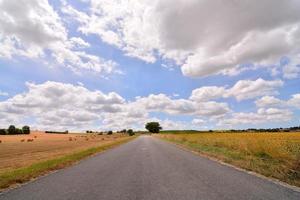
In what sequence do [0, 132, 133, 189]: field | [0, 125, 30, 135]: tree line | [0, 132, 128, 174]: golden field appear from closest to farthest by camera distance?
[0, 132, 133, 189]: field
[0, 132, 128, 174]: golden field
[0, 125, 30, 135]: tree line

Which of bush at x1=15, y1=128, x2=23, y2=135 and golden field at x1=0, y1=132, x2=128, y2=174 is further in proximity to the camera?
bush at x1=15, y1=128, x2=23, y2=135

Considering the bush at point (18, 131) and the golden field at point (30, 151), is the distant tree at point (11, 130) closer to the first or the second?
the bush at point (18, 131)

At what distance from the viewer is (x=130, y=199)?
7629 millimetres

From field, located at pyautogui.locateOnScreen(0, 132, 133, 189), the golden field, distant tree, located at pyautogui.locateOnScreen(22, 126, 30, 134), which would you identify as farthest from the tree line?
field, located at pyautogui.locateOnScreen(0, 132, 133, 189)

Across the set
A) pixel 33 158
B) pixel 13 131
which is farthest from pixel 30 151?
pixel 13 131

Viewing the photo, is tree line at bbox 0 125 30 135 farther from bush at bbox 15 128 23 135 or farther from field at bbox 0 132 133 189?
field at bbox 0 132 133 189

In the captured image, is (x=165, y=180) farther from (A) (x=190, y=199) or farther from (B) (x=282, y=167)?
(B) (x=282, y=167)

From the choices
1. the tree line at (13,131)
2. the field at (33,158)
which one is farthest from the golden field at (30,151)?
the tree line at (13,131)

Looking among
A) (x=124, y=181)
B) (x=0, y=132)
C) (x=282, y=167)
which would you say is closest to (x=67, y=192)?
(x=124, y=181)

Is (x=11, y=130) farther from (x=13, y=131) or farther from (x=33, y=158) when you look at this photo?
(x=33, y=158)

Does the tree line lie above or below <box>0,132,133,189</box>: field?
above

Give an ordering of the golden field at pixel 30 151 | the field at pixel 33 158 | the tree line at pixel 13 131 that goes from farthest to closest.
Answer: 1. the tree line at pixel 13 131
2. the golden field at pixel 30 151
3. the field at pixel 33 158

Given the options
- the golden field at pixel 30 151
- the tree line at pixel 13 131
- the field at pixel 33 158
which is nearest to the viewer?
the field at pixel 33 158

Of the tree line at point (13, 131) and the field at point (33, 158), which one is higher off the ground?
the tree line at point (13, 131)
